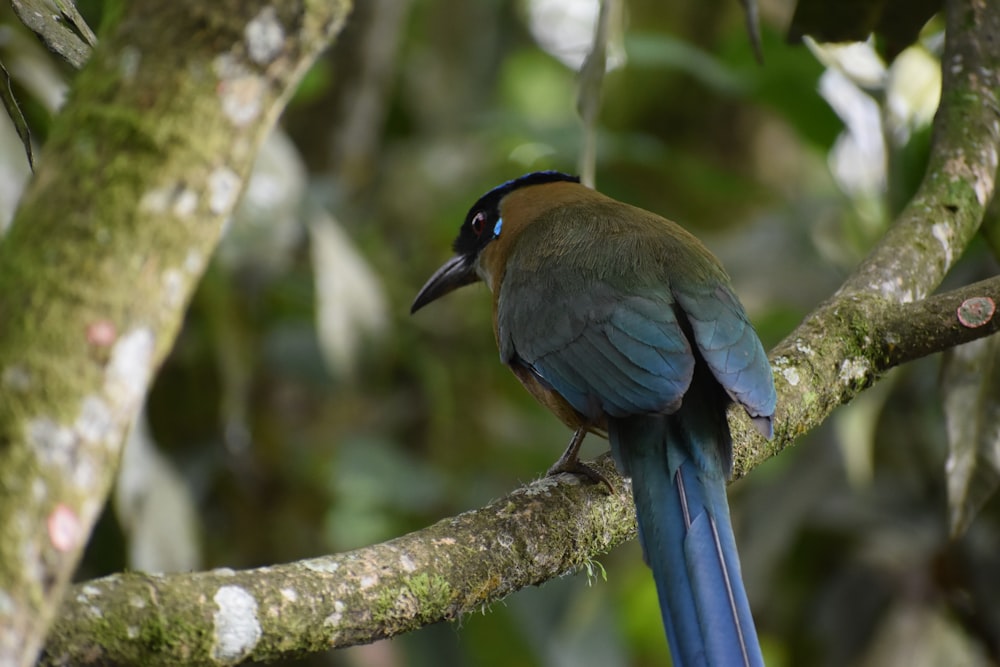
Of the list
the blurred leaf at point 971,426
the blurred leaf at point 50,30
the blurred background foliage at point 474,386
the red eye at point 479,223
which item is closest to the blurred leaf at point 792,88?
the blurred background foliage at point 474,386

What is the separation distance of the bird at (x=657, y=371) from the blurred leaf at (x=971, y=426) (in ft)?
1.77

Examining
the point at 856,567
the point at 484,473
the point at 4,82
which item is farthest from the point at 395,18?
the point at 4,82

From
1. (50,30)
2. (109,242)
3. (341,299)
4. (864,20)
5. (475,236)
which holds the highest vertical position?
(864,20)

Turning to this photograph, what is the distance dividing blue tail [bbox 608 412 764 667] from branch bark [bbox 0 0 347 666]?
3.67 feet

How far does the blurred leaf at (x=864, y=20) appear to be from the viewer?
9.88 ft

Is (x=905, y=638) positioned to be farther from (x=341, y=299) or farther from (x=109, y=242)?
(x=109, y=242)

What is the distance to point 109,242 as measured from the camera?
110 cm

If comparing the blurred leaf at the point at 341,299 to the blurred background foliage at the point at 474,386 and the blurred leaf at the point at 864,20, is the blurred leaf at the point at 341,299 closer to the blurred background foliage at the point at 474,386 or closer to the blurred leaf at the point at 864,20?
the blurred background foliage at the point at 474,386

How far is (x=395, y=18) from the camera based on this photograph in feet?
16.8

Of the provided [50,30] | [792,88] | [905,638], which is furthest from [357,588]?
[792,88]

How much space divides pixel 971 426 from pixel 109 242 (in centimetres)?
218

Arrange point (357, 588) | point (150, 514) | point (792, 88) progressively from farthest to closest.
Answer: point (792, 88)
point (150, 514)
point (357, 588)

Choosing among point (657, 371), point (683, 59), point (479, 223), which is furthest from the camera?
point (683, 59)

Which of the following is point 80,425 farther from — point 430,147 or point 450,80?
point 450,80
